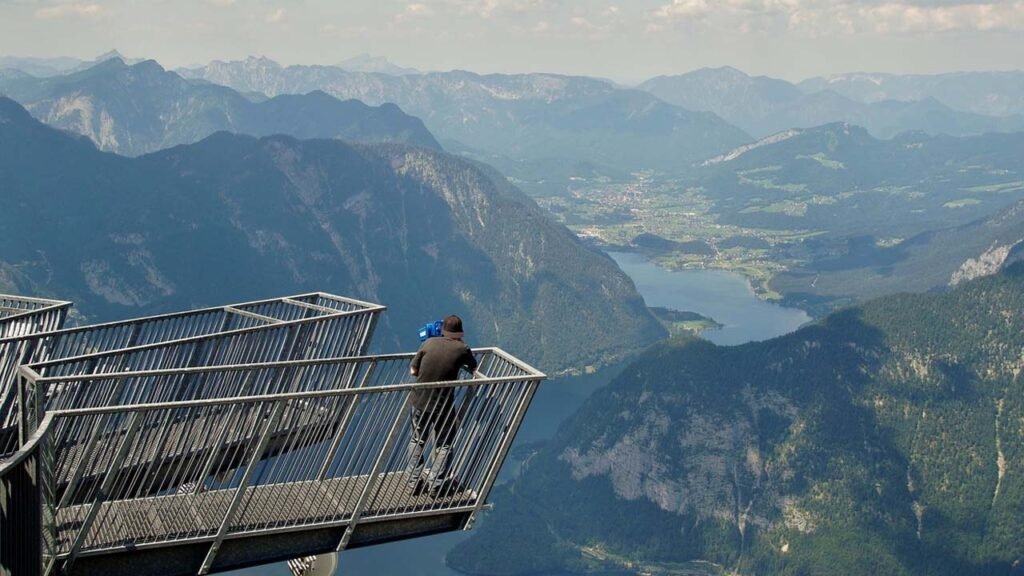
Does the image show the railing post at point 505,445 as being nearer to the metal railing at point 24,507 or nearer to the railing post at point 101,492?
the railing post at point 101,492

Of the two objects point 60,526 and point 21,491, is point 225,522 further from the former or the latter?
point 21,491

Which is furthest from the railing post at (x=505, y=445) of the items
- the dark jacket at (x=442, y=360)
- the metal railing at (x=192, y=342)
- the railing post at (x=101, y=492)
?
the metal railing at (x=192, y=342)

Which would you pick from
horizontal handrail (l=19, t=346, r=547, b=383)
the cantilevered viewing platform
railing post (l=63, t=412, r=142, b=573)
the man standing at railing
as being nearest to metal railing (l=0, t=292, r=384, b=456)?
the cantilevered viewing platform

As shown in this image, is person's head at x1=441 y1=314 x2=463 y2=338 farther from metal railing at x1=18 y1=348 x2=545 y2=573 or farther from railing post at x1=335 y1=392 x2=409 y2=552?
railing post at x1=335 y1=392 x2=409 y2=552

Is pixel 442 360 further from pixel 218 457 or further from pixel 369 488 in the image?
pixel 218 457

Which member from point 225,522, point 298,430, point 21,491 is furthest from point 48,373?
point 21,491

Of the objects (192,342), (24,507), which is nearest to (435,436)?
(192,342)
